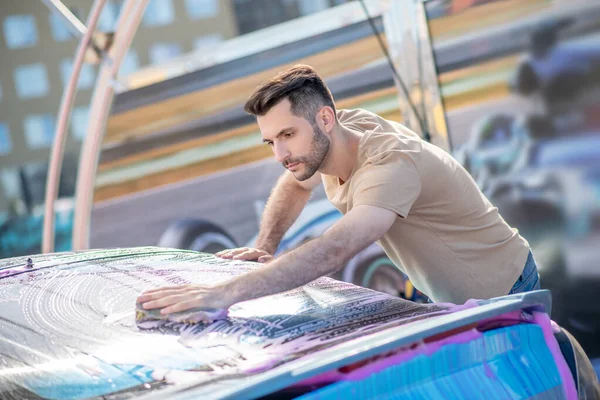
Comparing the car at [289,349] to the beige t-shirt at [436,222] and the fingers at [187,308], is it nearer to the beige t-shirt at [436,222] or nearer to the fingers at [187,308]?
the fingers at [187,308]

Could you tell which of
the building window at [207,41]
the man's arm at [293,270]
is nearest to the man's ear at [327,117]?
the man's arm at [293,270]

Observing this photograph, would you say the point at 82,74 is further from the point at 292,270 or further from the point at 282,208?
the point at 292,270

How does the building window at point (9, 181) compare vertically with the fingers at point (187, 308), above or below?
above

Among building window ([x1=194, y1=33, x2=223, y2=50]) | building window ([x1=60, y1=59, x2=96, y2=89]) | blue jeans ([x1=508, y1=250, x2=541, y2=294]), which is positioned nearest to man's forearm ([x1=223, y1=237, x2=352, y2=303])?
blue jeans ([x1=508, y1=250, x2=541, y2=294])

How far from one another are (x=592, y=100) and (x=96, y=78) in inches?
119

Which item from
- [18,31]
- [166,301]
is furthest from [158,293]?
[18,31]

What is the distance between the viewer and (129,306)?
1.79 meters

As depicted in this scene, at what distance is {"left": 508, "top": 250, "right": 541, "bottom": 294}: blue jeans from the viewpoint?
243 centimetres

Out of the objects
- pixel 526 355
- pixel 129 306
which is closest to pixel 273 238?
pixel 129 306

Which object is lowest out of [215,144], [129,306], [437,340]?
[437,340]

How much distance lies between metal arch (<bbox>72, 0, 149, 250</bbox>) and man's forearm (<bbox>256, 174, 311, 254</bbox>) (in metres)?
2.06

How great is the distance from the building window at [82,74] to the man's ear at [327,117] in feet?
9.73

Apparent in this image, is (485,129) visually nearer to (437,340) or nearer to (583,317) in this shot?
(583,317)

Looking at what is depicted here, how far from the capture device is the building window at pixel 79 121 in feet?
16.4
